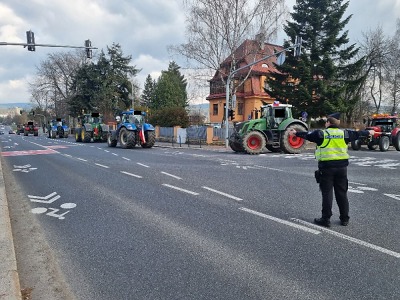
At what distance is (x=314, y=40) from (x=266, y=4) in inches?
218

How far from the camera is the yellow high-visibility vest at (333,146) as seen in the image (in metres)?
5.07

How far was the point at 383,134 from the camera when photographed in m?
→ 20.6

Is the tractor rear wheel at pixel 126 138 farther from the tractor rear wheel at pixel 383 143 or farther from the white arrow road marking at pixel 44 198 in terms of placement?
the tractor rear wheel at pixel 383 143

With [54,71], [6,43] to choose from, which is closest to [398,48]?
[6,43]

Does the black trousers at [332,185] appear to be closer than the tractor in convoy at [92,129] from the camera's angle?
Yes

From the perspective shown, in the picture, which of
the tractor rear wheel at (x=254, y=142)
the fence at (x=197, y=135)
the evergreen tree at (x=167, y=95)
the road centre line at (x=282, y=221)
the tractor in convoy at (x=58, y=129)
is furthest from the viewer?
the evergreen tree at (x=167, y=95)

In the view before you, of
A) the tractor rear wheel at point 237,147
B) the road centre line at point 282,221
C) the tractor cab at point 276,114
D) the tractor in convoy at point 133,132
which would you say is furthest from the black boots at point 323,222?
the tractor in convoy at point 133,132

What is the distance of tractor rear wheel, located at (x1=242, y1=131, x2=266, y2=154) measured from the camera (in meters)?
17.3

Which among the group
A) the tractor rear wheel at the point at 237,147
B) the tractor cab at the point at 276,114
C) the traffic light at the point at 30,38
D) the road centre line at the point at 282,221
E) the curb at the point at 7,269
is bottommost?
the road centre line at the point at 282,221

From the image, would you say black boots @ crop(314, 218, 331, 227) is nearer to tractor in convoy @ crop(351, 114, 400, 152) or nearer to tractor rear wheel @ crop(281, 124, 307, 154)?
tractor rear wheel @ crop(281, 124, 307, 154)

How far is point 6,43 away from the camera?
18.5m

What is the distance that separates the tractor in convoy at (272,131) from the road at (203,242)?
877 centimetres

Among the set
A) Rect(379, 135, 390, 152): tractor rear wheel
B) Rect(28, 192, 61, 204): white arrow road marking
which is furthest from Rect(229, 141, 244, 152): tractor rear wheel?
Rect(28, 192, 61, 204): white arrow road marking

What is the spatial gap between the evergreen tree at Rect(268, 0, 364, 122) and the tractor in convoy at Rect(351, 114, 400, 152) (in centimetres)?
678
